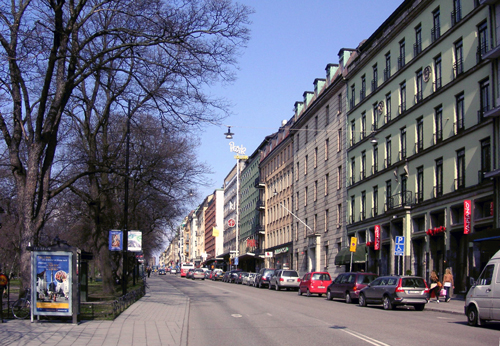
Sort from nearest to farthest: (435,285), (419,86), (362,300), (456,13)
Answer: (362,300) < (435,285) < (456,13) < (419,86)

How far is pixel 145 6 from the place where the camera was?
18.2 m

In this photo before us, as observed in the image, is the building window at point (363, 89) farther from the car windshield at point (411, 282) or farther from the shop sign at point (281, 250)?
the shop sign at point (281, 250)

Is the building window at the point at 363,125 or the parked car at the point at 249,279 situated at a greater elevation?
the building window at the point at 363,125

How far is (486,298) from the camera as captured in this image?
50.0ft

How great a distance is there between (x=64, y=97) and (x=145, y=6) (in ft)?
13.8

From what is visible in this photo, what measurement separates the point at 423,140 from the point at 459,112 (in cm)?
441

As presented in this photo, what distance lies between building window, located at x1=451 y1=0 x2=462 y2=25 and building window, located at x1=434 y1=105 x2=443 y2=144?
4.85 meters

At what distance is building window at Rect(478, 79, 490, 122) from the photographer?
2864cm

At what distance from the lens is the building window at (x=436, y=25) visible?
112ft

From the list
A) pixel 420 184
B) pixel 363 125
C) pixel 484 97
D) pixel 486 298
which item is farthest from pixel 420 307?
pixel 363 125

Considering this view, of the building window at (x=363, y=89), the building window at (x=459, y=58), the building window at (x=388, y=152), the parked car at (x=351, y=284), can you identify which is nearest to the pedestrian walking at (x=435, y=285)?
the parked car at (x=351, y=284)

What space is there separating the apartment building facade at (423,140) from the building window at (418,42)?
7cm

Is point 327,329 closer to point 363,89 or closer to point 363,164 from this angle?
point 363,164

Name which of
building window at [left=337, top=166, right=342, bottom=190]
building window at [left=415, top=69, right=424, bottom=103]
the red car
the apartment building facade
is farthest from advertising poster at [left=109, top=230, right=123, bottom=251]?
building window at [left=337, top=166, right=342, bottom=190]
